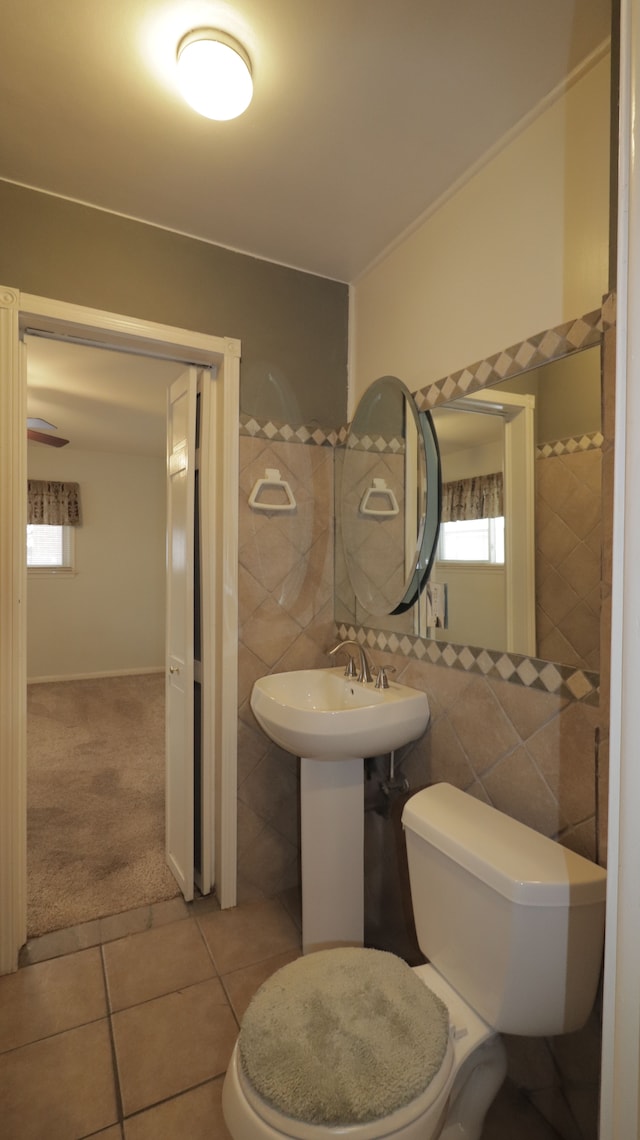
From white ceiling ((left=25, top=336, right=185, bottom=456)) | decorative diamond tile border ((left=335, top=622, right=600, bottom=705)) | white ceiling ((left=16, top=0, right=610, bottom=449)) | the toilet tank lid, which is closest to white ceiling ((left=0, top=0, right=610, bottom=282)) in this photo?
white ceiling ((left=16, top=0, right=610, bottom=449))

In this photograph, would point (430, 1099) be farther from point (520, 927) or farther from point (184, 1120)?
point (184, 1120)

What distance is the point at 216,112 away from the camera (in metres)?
1.28

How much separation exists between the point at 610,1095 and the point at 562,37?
187 cm

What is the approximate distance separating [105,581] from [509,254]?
17.7ft

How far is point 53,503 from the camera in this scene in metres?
5.55

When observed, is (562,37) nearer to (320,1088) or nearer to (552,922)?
(552,922)

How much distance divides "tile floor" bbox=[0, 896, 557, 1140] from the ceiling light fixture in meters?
2.43

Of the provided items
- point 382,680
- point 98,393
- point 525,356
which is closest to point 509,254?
point 525,356

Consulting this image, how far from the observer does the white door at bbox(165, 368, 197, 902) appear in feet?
6.84

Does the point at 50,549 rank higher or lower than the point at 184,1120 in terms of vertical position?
higher

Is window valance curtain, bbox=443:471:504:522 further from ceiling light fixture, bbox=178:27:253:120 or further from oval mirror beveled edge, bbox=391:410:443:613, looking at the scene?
ceiling light fixture, bbox=178:27:253:120

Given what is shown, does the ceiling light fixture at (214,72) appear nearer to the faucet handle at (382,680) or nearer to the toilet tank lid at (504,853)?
the faucet handle at (382,680)

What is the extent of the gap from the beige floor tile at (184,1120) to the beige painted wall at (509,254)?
6.93 ft

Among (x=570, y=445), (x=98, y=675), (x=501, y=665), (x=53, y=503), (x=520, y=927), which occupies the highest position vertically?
(x=53, y=503)
